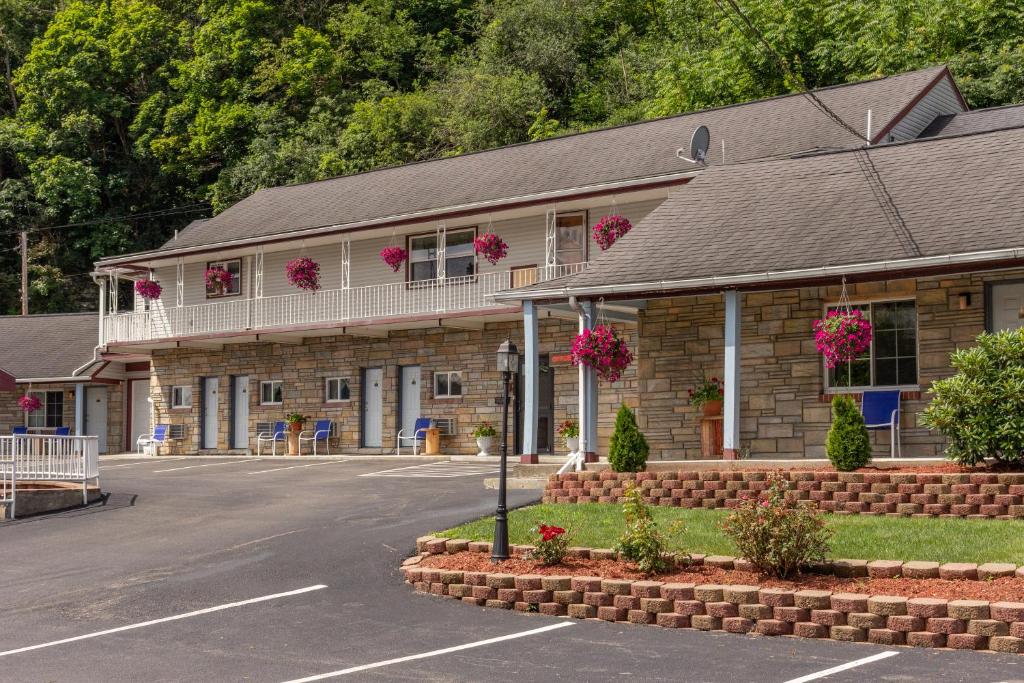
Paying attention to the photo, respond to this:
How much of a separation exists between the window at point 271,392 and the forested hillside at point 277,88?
50.0ft

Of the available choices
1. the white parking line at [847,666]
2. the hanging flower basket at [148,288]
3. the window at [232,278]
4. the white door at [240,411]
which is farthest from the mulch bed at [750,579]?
the hanging flower basket at [148,288]

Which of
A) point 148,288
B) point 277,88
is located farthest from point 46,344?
point 277,88

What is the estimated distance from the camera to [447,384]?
26719 mm

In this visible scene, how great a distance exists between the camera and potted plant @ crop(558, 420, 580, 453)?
2274 centimetres

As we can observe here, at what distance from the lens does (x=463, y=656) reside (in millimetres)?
9242

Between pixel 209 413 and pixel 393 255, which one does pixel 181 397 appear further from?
pixel 393 255

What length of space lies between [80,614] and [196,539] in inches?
138

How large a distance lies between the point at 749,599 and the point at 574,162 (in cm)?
1827

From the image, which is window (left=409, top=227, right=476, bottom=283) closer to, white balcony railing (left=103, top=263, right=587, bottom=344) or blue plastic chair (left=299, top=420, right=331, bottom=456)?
white balcony railing (left=103, top=263, right=587, bottom=344)

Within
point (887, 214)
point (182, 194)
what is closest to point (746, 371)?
point (887, 214)

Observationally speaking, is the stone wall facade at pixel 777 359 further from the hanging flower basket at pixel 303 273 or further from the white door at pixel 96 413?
the white door at pixel 96 413

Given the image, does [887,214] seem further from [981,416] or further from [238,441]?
[238,441]

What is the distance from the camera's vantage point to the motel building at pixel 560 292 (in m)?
16.6

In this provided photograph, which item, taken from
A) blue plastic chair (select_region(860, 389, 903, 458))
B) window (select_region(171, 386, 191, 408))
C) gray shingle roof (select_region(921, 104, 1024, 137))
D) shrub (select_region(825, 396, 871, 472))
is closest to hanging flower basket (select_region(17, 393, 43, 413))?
window (select_region(171, 386, 191, 408))
